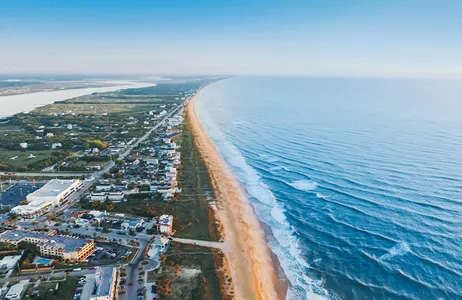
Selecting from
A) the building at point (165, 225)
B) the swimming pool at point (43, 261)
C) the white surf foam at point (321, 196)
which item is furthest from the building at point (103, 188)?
the white surf foam at point (321, 196)

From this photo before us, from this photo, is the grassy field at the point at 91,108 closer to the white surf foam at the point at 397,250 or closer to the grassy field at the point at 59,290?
the grassy field at the point at 59,290

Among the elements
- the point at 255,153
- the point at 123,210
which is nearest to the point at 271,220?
the point at 123,210

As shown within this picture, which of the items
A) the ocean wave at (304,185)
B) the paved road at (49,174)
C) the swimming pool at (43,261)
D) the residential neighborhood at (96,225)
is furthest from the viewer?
the paved road at (49,174)

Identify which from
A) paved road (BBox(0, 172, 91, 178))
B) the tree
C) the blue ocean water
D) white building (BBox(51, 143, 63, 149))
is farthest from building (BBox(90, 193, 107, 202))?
white building (BBox(51, 143, 63, 149))

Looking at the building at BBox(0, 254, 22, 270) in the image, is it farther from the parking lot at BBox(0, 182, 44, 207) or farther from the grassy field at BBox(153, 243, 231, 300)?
the parking lot at BBox(0, 182, 44, 207)

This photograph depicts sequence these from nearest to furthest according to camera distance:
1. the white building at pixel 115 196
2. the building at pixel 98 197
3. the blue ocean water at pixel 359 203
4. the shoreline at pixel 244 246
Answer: the shoreline at pixel 244 246, the blue ocean water at pixel 359 203, the building at pixel 98 197, the white building at pixel 115 196

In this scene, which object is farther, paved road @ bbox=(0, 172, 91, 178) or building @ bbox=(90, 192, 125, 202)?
paved road @ bbox=(0, 172, 91, 178)

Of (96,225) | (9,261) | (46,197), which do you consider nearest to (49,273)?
(9,261)
